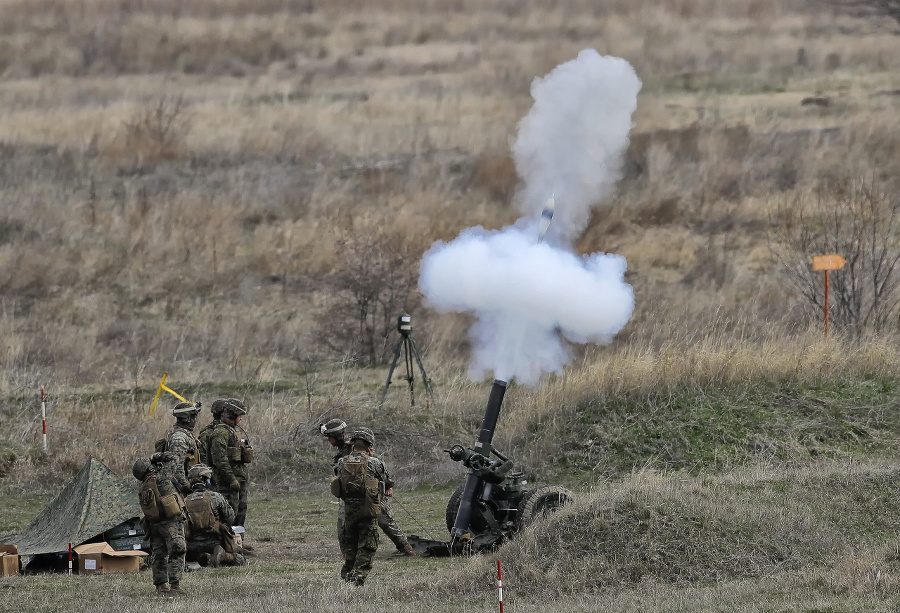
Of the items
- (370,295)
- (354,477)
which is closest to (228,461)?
(354,477)

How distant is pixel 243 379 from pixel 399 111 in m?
Answer: 24.8

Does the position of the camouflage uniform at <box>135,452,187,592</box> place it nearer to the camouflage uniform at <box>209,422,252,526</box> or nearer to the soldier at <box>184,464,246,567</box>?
the soldier at <box>184,464,246,567</box>

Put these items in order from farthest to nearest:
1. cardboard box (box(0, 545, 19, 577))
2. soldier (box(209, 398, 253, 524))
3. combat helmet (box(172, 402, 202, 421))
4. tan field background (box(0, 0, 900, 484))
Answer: tan field background (box(0, 0, 900, 484)) → soldier (box(209, 398, 253, 524)) → combat helmet (box(172, 402, 202, 421)) → cardboard box (box(0, 545, 19, 577))

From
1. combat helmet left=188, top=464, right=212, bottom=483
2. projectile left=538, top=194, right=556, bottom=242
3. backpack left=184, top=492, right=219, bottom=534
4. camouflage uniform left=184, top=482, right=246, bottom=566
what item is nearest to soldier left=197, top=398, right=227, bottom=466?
camouflage uniform left=184, top=482, right=246, bottom=566

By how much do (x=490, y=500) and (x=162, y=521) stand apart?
3949 mm

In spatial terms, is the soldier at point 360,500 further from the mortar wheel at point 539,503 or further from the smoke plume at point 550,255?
the smoke plume at point 550,255

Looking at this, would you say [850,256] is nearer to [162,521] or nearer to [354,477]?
[354,477]

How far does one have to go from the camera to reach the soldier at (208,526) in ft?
52.7

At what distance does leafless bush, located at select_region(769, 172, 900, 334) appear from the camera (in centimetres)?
2814

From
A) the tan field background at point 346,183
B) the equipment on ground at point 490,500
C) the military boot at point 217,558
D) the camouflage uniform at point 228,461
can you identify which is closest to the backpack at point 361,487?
the equipment on ground at point 490,500

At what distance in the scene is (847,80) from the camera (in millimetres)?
54000

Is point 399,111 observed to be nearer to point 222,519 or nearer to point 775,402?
point 775,402

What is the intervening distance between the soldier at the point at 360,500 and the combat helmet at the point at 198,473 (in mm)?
2180

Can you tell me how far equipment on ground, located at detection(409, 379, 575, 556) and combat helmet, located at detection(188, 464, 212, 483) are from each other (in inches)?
104
